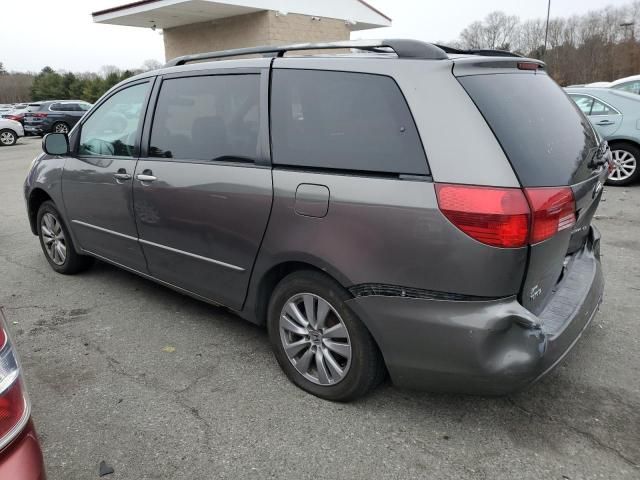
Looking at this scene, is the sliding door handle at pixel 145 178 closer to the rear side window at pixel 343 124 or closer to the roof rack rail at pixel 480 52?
the rear side window at pixel 343 124

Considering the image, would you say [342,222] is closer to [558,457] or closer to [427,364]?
[427,364]

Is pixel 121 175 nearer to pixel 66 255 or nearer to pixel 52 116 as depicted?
pixel 66 255

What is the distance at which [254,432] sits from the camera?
2.57 metres

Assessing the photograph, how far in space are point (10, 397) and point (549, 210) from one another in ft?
6.76

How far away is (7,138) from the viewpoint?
21.0 metres

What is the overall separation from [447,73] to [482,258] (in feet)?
2.74

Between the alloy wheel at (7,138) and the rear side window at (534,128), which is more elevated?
the rear side window at (534,128)

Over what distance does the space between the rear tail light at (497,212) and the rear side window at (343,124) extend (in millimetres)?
186

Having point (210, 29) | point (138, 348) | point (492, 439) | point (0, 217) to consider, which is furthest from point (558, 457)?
point (210, 29)

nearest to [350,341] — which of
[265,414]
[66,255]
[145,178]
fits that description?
[265,414]

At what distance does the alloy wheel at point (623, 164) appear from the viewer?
8.34m

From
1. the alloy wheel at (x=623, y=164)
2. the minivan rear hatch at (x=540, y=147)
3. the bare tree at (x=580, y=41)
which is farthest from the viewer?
the bare tree at (x=580, y=41)

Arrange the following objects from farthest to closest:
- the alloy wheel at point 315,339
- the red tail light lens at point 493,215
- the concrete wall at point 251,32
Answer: the concrete wall at point 251,32 < the alloy wheel at point 315,339 < the red tail light lens at point 493,215

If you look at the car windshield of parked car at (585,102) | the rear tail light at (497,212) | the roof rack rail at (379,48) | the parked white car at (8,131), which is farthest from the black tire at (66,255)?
the parked white car at (8,131)
